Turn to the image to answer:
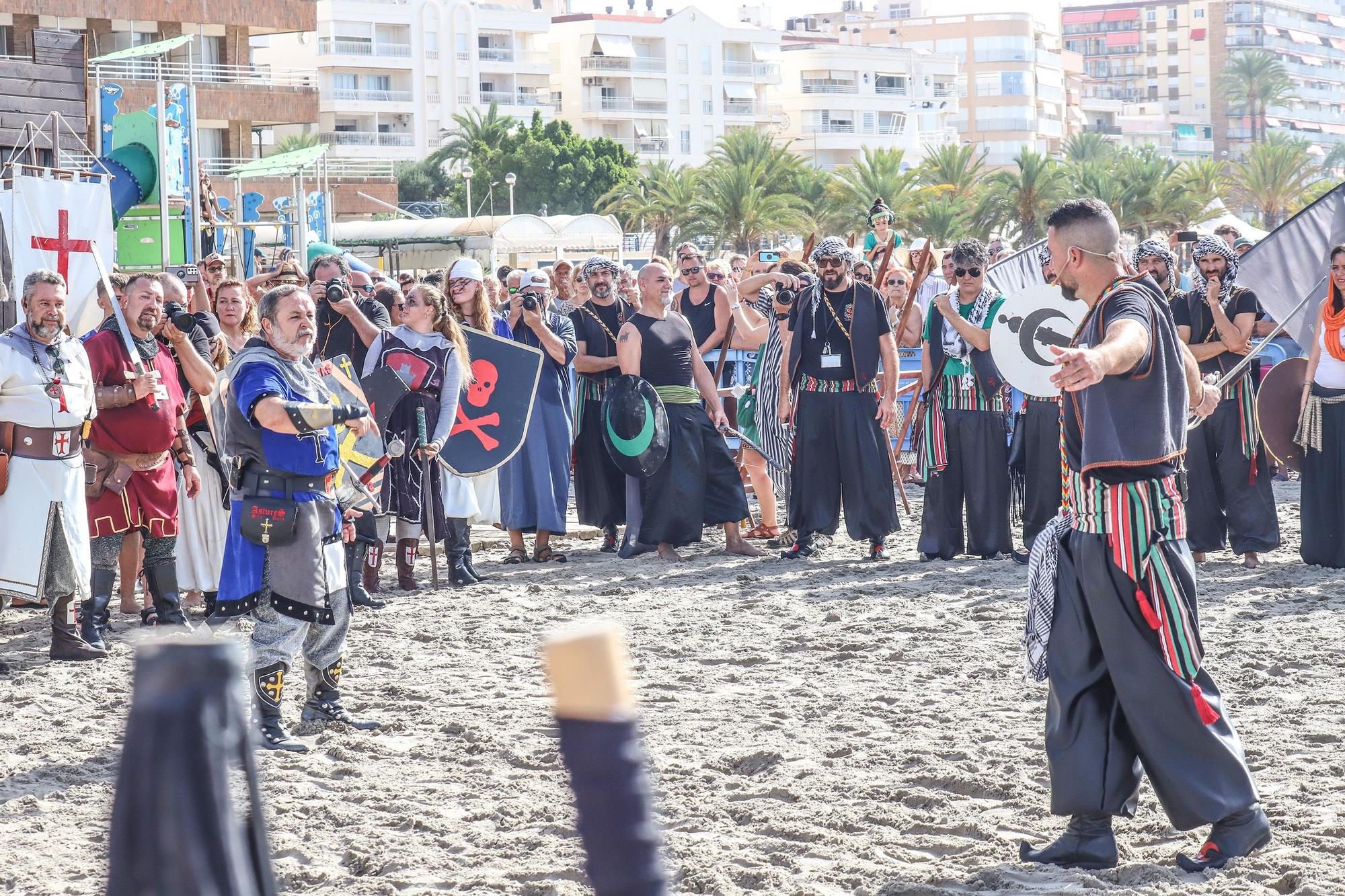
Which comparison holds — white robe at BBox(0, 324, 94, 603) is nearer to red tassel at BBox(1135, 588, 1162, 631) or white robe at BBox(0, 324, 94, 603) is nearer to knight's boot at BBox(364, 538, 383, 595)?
knight's boot at BBox(364, 538, 383, 595)

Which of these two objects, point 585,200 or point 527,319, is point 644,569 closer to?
point 527,319

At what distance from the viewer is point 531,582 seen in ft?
31.0

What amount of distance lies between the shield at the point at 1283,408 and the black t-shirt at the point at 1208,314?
0.36m

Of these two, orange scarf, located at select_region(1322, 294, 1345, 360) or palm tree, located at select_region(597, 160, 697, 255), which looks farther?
palm tree, located at select_region(597, 160, 697, 255)

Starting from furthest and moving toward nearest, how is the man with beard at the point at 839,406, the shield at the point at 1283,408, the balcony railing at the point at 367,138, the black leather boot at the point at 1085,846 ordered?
the balcony railing at the point at 367,138 → the man with beard at the point at 839,406 → the shield at the point at 1283,408 → the black leather boot at the point at 1085,846

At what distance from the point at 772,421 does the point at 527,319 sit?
5.83ft

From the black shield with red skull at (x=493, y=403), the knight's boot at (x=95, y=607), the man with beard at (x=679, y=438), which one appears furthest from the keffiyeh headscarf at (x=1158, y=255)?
the knight's boot at (x=95, y=607)

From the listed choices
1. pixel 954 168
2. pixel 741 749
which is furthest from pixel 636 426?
pixel 954 168

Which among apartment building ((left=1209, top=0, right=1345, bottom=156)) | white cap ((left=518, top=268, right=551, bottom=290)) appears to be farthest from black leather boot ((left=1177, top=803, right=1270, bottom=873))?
apartment building ((left=1209, top=0, right=1345, bottom=156))

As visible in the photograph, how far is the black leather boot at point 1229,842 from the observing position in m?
4.18

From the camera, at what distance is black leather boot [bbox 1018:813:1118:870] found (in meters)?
4.26

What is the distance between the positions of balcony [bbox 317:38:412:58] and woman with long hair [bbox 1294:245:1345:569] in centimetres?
7419

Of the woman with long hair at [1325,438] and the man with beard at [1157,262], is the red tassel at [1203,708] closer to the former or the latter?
the man with beard at [1157,262]

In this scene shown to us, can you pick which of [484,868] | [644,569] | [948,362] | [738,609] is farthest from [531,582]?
[484,868]
